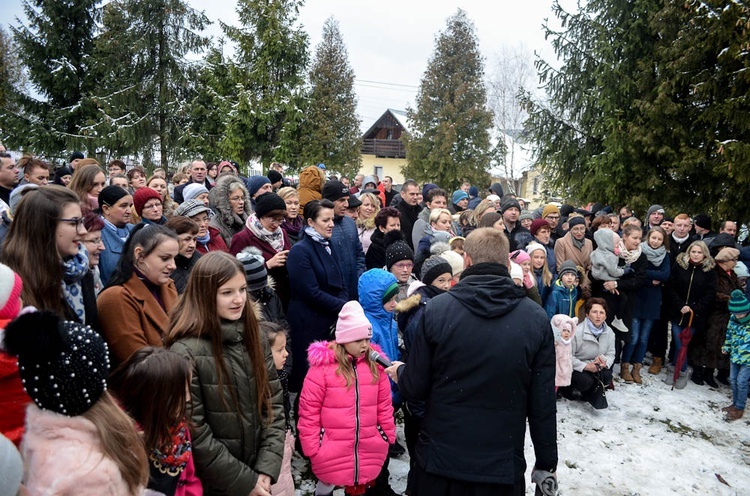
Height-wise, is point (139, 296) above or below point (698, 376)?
above

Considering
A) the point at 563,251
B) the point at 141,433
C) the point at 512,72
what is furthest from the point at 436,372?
the point at 512,72

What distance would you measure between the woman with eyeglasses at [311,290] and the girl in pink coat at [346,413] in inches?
41.9

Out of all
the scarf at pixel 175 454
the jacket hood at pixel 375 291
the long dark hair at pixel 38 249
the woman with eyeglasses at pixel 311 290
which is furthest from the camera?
the woman with eyeglasses at pixel 311 290

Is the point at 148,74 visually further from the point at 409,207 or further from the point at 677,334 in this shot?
the point at 677,334

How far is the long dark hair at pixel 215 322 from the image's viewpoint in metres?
2.62

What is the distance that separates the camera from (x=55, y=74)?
20.5 metres

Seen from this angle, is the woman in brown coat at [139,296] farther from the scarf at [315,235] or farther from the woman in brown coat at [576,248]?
the woman in brown coat at [576,248]

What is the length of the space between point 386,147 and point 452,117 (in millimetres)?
16062

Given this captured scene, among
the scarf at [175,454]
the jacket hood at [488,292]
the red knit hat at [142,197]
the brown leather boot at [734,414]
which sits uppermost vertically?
the red knit hat at [142,197]

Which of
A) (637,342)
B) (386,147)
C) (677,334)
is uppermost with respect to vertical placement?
(386,147)

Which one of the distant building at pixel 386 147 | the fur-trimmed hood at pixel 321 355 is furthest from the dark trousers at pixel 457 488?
the distant building at pixel 386 147

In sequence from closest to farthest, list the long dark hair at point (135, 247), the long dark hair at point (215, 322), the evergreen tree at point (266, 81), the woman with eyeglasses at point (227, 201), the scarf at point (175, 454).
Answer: the scarf at point (175, 454), the long dark hair at point (215, 322), the long dark hair at point (135, 247), the woman with eyeglasses at point (227, 201), the evergreen tree at point (266, 81)

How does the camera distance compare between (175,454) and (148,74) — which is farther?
(148,74)

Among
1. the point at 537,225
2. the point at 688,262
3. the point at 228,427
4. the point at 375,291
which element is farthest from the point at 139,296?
the point at 688,262
